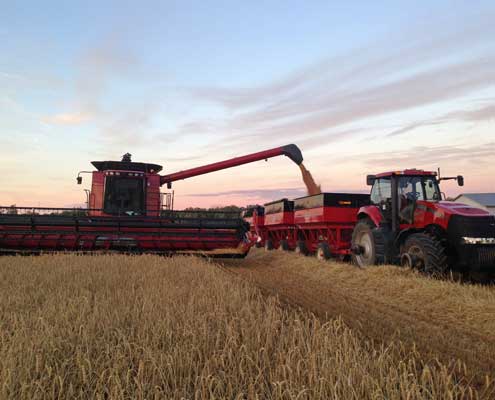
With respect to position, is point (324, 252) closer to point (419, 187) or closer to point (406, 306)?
point (419, 187)

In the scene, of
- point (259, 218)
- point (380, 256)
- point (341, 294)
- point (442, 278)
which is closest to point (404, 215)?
point (380, 256)

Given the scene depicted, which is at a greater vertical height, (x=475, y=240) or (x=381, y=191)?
(x=381, y=191)

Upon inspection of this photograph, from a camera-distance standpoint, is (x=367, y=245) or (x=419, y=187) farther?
(x=367, y=245)

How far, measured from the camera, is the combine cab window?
1298cm

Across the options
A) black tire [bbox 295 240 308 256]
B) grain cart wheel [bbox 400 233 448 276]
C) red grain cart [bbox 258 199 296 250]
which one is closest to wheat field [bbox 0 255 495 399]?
grain cart wheel [bbox 400 233 448 276]

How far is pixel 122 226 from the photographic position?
1164 cm

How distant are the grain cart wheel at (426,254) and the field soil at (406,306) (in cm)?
22

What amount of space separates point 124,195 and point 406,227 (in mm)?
8340

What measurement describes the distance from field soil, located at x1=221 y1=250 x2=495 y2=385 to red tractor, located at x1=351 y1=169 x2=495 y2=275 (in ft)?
1.35

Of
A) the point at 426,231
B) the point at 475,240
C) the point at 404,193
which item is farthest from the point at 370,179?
the point at 475,240

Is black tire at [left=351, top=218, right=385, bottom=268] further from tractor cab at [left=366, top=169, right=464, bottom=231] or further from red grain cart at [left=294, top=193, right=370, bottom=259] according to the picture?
red grain cart at [left=294, top=193, right=370, bottom=259]

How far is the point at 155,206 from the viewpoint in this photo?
13.5 m

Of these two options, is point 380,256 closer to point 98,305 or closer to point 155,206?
point 98,305

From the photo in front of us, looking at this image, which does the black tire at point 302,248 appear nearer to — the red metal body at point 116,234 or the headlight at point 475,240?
the red metal body at point 116,234
